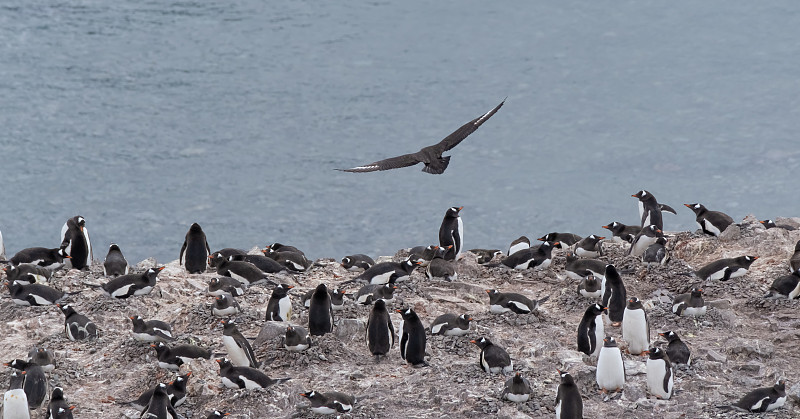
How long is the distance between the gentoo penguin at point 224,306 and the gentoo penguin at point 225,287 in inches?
17.5

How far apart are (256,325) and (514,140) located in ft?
67.3

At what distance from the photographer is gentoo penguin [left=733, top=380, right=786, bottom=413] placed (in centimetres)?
855

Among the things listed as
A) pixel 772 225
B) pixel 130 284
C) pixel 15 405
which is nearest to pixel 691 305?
pixel 772 225

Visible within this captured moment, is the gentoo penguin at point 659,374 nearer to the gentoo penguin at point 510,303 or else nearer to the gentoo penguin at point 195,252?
the gentoo penguin at point 510,303

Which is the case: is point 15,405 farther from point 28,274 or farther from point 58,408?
point 28,274

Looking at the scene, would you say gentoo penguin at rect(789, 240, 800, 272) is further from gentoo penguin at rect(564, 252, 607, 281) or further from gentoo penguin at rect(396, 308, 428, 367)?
gentoo penguin at rect(396, 308, 428, 367)

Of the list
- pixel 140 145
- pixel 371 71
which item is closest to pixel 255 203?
pixel 140 145

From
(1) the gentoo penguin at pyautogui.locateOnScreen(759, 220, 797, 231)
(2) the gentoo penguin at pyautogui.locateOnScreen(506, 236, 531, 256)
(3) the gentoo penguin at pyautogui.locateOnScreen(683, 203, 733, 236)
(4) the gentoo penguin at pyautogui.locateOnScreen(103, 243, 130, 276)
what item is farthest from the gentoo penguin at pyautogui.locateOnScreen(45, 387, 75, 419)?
(1) the gentoo penguin at pyautogui.locateOnScreen(759, 220, 797, 231)

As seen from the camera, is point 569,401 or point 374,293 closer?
point 569,401

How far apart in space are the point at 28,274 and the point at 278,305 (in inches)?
135

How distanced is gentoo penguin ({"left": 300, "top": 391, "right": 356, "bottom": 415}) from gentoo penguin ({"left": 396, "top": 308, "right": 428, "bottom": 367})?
1093 mm

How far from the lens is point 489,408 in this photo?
8.73m

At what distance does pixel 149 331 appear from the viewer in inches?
395

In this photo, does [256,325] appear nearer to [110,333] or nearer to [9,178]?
[110,333]
